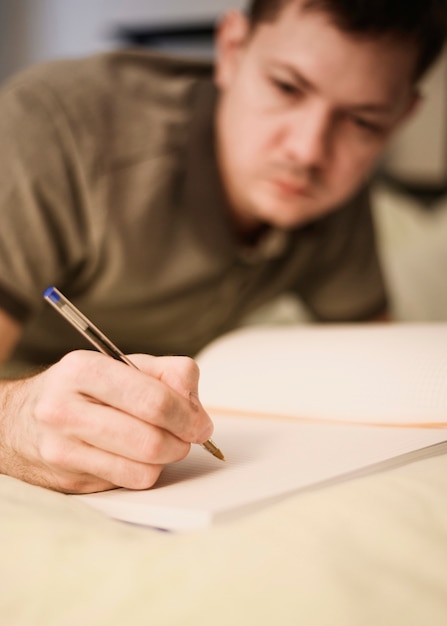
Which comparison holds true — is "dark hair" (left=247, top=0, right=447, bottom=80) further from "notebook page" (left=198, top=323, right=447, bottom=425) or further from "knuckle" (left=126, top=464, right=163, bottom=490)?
"knuckle" (left=126, top=464, right=163, bottom=490)

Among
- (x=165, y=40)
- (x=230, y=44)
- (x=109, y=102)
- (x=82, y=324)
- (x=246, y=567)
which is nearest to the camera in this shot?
(x=246, y=567)

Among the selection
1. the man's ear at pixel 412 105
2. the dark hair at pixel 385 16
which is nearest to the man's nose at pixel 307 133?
the dark hair at pixel 385 16

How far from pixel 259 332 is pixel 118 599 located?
49 cm

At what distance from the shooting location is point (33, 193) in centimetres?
81

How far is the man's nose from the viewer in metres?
0.88

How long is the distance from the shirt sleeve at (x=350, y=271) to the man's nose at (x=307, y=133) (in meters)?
0.35

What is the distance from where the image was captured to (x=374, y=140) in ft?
3.24

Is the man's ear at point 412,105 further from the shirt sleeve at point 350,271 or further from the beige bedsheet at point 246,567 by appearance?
the beige bedsheet at point 246,567

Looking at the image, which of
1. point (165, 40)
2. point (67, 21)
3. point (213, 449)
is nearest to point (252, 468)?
point (213, 449)

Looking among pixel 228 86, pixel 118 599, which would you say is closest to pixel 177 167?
pixel 228 86

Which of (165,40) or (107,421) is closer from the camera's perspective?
(107,421)

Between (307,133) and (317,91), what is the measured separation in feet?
0.18

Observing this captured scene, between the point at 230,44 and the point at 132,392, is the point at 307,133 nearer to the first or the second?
the point at 230,44

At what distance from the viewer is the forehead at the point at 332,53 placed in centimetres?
86
